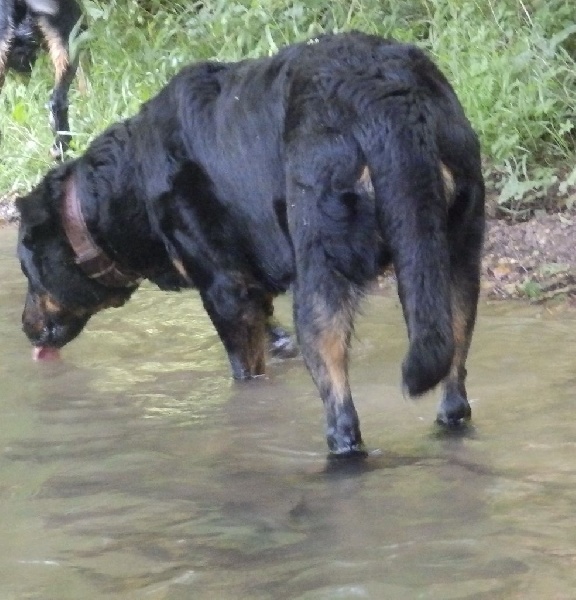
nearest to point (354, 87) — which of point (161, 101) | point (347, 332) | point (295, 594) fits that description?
point (347, 332)

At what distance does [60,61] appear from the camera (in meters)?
9.83

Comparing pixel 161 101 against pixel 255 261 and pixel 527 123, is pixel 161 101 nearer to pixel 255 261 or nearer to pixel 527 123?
pixel 255 261

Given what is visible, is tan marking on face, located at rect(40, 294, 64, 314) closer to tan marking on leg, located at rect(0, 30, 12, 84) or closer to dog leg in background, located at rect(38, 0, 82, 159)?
dog leg in background, located at rect(38, 0, 82, 159)

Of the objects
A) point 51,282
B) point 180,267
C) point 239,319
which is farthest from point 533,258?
point 51,282

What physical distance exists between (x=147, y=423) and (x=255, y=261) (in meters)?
0.81

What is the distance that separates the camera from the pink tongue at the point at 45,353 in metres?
5.04

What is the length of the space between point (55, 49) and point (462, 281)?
7.37 meters

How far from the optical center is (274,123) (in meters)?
3.56

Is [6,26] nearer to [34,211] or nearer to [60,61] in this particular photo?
[60,61]

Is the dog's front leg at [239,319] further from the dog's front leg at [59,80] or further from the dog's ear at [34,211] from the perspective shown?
the dog's front leg at [59,80]

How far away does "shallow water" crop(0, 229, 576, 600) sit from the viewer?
2629mm

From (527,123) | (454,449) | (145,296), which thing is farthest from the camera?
(527,123)

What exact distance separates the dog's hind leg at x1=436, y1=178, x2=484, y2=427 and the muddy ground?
1743 millimetres

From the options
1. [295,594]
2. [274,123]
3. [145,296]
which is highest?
[274,123]
